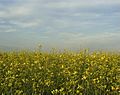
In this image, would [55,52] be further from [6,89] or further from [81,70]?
[6,89]

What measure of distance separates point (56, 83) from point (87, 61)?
8.41ft

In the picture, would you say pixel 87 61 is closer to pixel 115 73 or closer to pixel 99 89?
pixel 115 73

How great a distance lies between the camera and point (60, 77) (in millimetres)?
10188

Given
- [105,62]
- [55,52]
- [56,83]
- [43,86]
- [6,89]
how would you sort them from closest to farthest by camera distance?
1. [6,89]
2. [43,86]
3. [56,83]
4. [105,62]
5. [55,52]

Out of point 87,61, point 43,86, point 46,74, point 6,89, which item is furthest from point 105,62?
point 6,89

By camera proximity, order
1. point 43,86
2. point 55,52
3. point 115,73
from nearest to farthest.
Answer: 1. point 43,86
2. point 115,73
3. point 55,52

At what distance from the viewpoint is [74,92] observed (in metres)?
8.36

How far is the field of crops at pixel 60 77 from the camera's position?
8.45 m

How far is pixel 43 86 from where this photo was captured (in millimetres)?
9023

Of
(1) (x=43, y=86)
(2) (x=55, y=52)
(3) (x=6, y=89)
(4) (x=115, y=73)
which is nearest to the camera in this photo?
(3) (x=6, y=89)

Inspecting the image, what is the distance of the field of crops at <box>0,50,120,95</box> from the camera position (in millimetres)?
8446

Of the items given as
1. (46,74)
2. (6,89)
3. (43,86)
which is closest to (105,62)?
(46,74)

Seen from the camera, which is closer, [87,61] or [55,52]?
[87,61]

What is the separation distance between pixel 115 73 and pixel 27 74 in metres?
2.75
